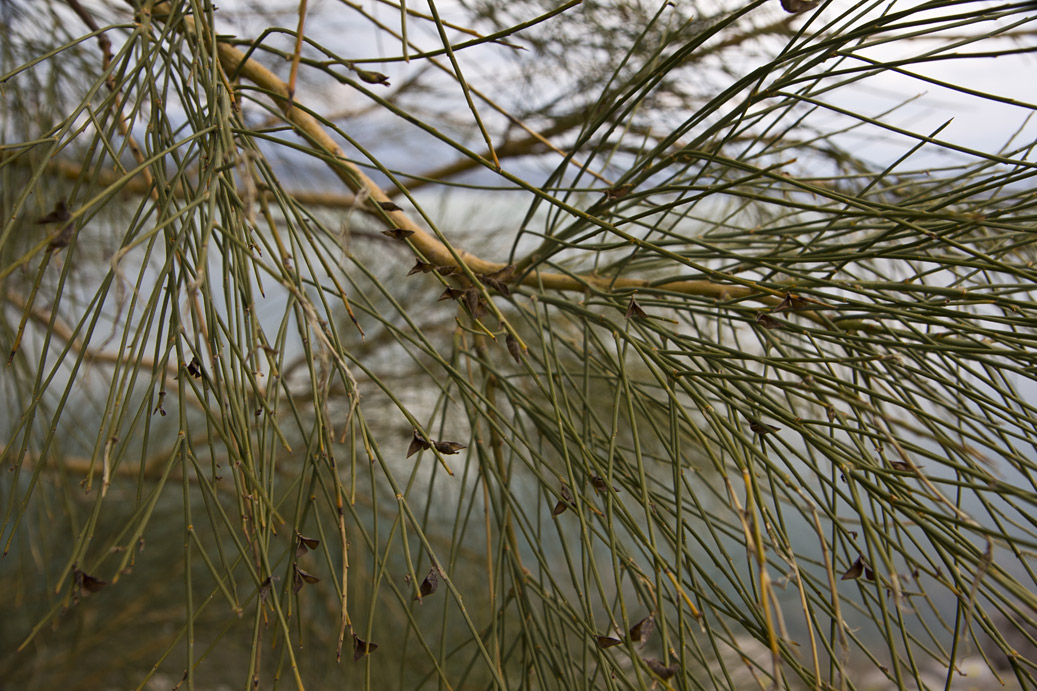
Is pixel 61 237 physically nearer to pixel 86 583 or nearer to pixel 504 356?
pixel 86 583

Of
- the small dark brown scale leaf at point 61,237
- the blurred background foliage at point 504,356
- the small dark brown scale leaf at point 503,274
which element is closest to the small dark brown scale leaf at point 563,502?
the blurred background foliage at point 504,356

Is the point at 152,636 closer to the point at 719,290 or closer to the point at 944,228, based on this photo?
the point at 719,290

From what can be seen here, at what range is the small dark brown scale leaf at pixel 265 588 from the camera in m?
0.29

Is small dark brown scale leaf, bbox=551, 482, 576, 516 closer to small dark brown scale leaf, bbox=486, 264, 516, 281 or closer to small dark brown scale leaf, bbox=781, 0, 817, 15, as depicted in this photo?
small dark brown scale leaf, bbox=486, 264, 516, 281

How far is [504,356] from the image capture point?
1204 millimetres

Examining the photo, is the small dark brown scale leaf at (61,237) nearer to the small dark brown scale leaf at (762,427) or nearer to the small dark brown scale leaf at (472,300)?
the small dark brown scale leaf at (472,300)

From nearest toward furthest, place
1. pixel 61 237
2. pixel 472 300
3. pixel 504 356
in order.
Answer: pixel 61 237 < pixel 472 300 < pixel 504 356

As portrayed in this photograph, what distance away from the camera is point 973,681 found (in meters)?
2.05

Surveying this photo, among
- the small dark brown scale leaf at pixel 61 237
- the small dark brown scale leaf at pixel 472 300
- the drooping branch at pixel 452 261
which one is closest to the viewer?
the small dark brown scale leaf at pixel 61 237

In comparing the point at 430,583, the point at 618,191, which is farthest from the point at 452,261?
the point at 430,583

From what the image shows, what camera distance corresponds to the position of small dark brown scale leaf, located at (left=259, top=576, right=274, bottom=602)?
0.94 feet

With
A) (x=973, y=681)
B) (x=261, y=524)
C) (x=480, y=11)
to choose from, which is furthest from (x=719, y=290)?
(x=973, y=681)

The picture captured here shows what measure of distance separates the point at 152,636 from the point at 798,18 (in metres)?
1.41

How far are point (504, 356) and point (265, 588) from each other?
0.92 metres
